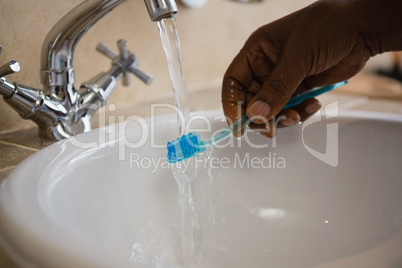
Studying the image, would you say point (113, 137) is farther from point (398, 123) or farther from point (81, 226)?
point (398, 123)

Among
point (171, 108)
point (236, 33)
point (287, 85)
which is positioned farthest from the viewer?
point (236, 33)


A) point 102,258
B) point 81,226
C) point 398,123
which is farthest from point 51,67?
point 398,123

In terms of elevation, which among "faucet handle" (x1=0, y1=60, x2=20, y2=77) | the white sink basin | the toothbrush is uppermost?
"faucet handle" (x1=0, y1=60, x2=20, y2=77)

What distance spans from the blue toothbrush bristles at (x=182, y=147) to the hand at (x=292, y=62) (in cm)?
7

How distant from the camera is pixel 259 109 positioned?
0.47 metres

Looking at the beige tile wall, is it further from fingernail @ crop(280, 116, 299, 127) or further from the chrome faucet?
fingernail @ crop(280, 116, 299, 127)

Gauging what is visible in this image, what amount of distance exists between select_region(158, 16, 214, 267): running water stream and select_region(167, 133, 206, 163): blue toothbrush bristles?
0.14 ft

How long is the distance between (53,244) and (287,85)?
1.03 ft

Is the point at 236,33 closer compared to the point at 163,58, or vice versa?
the point at 163,58

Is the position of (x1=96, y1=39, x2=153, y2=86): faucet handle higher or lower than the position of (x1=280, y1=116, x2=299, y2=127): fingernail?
higher

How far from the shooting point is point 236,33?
92 cm

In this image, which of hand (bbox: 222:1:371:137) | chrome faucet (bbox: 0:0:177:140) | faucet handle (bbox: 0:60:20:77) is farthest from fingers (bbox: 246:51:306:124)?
faucet handle (bbox: 0:60:20:77)

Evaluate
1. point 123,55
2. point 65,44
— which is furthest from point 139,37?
point 65,44

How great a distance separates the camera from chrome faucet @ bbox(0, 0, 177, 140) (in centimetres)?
44
